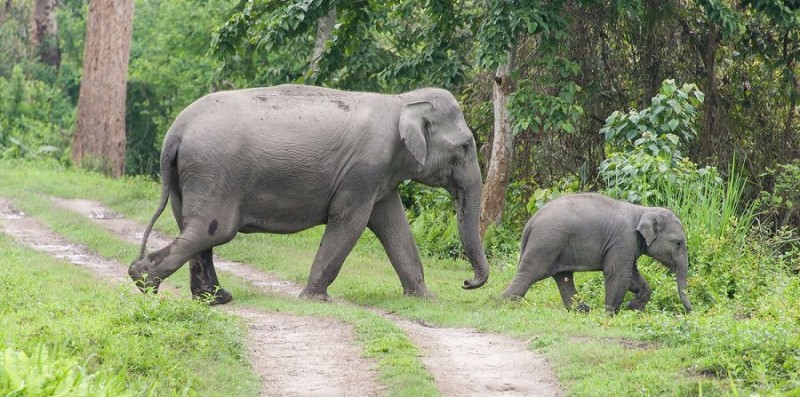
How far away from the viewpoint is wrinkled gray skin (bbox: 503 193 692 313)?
1301cm

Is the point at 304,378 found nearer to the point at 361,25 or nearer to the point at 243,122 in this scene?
the point at 243,122

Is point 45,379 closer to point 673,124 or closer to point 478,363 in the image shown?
point 478,363

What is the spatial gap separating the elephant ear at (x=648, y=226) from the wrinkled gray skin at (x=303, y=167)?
1.93 metres

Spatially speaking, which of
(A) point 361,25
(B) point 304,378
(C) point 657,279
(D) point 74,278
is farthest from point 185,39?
(B) point 304,378

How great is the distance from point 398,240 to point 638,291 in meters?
2.71

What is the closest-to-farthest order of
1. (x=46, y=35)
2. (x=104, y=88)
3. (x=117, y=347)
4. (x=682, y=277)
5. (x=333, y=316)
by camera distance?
(x=117, y=347)
(x=333, y=316)
(x=682, y=277)
(x=104, y=88)
(x=46, y=35)

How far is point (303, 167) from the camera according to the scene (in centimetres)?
1349

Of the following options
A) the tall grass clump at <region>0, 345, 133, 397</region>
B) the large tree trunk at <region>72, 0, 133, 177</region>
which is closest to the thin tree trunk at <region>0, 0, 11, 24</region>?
the large tree trunk at <region>72, 0, 133, 177</region>

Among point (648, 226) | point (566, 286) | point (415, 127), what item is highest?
point (415, 127)

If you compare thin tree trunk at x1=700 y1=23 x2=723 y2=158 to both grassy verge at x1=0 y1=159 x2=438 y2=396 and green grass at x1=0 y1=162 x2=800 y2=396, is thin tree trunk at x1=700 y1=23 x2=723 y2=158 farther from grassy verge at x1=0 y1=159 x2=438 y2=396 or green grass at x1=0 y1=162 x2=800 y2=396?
grassy verge at x1=0 y1=159 x2=438 y2=396

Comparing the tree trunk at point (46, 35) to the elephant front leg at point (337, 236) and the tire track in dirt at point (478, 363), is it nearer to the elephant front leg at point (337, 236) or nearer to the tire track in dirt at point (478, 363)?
the elephant front leg at point (337, 236)

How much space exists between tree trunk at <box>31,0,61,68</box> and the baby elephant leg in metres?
28.7

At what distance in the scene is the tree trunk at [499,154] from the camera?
1806 cm

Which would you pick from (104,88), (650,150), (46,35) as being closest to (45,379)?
(650,150)
